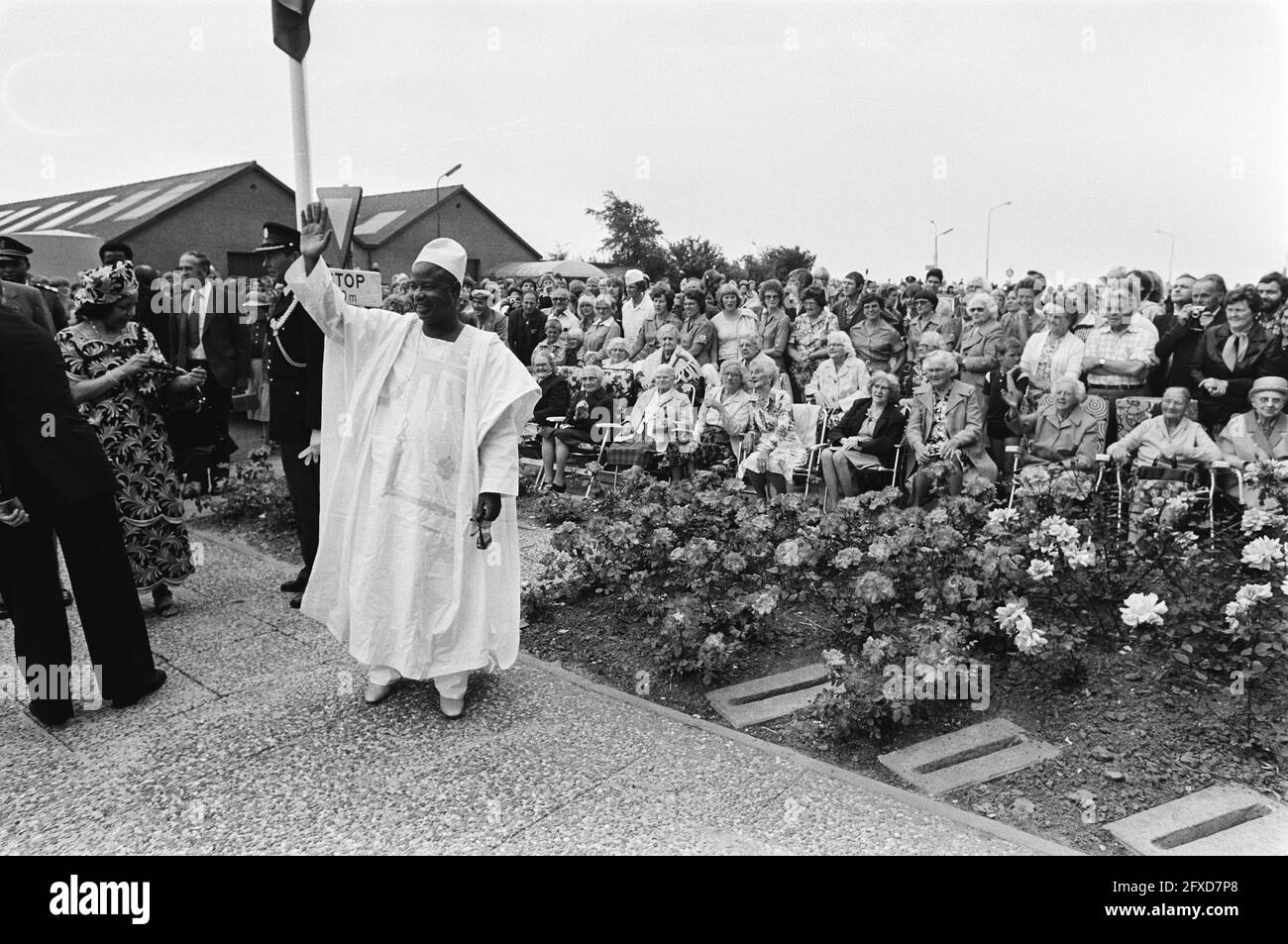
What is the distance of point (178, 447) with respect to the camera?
648cm

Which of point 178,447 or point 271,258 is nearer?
point 271,258

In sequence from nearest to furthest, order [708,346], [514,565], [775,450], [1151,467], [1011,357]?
[514,565] < [1151,467] < [775,450] < [1011,357] < [708,346]

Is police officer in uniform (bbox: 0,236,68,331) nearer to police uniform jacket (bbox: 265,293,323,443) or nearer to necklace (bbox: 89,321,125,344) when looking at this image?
necklace (bbox: 89,321,125,344)

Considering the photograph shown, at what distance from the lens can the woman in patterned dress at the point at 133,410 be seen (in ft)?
17.3

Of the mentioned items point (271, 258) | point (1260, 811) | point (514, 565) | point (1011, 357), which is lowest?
point (1260, 811)

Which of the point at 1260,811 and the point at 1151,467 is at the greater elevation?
the point at 1151,467

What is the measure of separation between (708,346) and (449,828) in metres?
6.71

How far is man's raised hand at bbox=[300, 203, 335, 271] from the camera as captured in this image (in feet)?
12.7

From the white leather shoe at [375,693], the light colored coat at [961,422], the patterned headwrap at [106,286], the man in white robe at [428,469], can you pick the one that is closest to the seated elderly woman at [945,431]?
the light colored coat at [961,422]

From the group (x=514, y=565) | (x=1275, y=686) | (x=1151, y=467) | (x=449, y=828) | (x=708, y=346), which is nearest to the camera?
(x=449, y=828)

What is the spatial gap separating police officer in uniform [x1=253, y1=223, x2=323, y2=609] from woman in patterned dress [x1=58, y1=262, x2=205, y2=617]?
544mm

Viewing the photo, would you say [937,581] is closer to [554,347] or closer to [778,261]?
[554,347]

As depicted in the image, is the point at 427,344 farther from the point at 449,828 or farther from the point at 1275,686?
the point at 1275,686

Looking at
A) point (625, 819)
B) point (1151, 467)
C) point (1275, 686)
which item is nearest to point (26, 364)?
point (625, 819)
